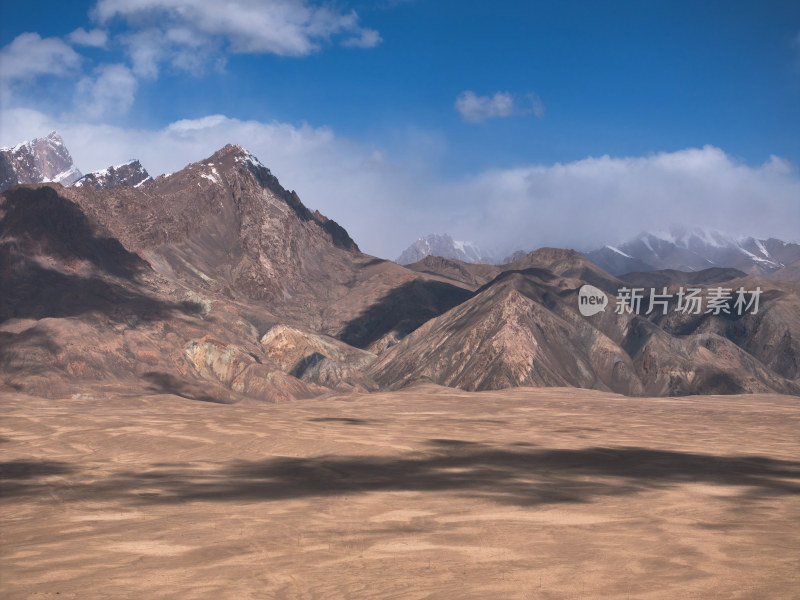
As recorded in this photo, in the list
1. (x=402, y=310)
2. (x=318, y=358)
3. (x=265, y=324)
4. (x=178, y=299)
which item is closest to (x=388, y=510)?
(x=318, y=358)

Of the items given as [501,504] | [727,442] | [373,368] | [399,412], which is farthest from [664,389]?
[501,504]

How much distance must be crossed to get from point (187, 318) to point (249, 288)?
5464 centimetres

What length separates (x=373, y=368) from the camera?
13425cm

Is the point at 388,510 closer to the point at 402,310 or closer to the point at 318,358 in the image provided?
the point at 318,358

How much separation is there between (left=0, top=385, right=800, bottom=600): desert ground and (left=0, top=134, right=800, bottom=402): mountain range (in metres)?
66.3

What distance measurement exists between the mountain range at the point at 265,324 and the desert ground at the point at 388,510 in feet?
218

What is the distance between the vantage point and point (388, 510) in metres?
17.0

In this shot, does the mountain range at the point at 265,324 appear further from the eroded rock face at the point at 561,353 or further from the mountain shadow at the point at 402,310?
the mountain shadow at the point at 402,310

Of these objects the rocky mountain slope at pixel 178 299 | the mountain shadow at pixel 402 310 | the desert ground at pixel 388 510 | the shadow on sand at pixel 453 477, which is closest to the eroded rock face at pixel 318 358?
the rocky mountain slope at pixel 178 299

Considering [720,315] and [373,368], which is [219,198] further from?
[720,315]

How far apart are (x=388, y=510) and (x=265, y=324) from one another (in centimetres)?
12769

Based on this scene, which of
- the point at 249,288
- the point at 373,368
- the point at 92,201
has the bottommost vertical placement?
the point at 373,368

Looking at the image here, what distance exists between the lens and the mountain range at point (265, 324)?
10125 centimetres

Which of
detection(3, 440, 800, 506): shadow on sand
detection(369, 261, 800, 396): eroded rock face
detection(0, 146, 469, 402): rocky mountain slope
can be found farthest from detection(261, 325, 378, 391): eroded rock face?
detection(3, 440, 800, 506): shadow on sand
